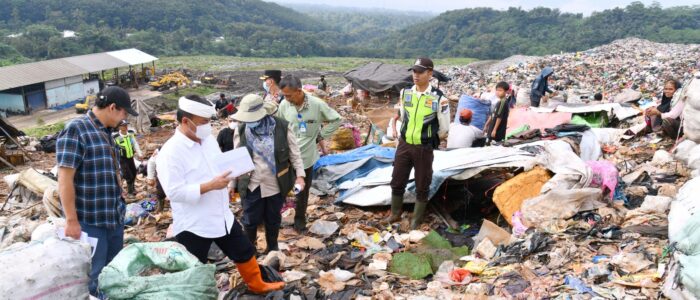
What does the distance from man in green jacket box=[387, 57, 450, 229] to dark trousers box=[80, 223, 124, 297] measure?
8.00 feet

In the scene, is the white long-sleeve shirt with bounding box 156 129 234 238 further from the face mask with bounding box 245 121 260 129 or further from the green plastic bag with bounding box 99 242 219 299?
the face mask with bounding box 245 121 260 129

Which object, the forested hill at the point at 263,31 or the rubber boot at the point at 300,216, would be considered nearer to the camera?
the rubber boot at the point at 300,216

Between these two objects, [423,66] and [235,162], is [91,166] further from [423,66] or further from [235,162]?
[423,66]

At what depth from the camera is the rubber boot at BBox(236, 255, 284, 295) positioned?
9.80 feet

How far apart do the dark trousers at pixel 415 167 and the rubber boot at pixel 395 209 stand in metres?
0.08

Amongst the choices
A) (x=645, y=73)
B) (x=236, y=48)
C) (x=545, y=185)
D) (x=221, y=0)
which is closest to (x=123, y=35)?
(x=236, y=48)

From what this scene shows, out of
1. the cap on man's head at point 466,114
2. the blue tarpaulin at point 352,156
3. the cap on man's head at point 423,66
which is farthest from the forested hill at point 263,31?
the cap on man's head at point 423,66

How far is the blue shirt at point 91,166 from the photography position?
250 cm

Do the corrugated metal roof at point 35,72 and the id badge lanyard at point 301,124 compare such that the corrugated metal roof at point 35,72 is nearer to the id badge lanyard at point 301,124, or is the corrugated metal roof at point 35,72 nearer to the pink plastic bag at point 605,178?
the id badge lanyard at point 301,124

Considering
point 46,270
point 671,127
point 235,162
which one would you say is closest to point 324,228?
point 235,162

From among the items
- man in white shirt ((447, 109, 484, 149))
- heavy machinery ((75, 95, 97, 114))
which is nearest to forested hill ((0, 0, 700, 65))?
heavy machinery ((75, 95, 97, 114))

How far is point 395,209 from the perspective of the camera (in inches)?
187

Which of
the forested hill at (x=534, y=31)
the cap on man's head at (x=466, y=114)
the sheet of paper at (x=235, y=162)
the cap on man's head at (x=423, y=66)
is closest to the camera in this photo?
the sheet of paper at (x=235, y=162)

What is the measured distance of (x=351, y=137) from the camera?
7598 millimetres
